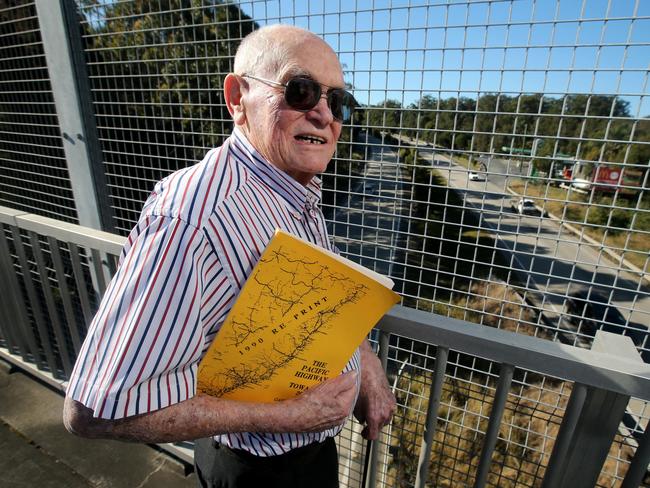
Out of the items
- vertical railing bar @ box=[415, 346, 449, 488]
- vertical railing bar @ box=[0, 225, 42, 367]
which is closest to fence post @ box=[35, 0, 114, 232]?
vertical railing bar @ box=[0, 225, 42, 367]

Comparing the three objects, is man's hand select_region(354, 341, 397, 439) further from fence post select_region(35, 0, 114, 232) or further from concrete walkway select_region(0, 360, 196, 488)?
fence post select_region(35, 0, 114, 232)

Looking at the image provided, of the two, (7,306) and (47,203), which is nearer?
(7,306)

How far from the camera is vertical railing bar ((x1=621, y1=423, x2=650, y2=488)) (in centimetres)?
96

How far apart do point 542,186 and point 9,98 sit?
4.83 metres

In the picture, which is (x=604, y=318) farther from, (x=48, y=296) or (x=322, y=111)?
(x=48, y=296)

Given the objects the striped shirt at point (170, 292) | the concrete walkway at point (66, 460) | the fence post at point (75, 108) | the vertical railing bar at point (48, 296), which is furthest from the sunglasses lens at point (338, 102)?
the fence post at point (75, 108)

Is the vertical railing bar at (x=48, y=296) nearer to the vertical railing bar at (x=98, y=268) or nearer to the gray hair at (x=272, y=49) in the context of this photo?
the vertical railing bar at (x=98, y=268)

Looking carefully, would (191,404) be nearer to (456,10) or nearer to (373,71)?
(373,71)

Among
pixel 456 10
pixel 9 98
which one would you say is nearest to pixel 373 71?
pixel 456 10

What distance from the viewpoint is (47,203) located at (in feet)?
12.4

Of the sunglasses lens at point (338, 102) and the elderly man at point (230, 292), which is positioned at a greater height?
the sunglasses lens at point (338, 102)

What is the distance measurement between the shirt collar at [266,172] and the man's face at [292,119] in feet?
0.18

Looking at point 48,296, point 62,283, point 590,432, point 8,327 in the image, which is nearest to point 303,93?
point 590,432

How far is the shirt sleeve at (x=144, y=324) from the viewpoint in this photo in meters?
0.70
